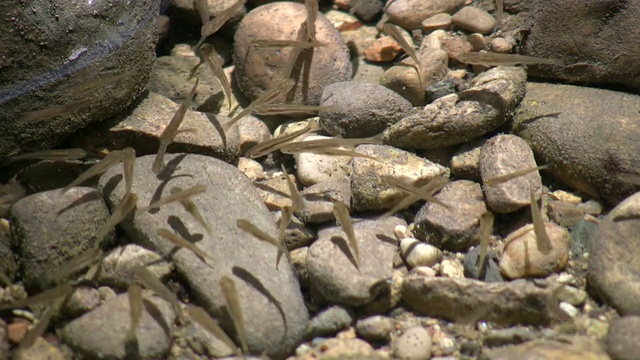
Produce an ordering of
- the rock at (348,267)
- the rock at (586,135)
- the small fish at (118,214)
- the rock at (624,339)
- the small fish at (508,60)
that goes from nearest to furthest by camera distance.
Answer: the rock at (624,339)
the rock at (348,267)
the small fish at (118,214)
the rock at (586,135)
the small fish at (508,60)

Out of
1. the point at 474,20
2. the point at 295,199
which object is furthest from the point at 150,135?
the point at 474,20

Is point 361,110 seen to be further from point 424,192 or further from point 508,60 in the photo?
point 508,60

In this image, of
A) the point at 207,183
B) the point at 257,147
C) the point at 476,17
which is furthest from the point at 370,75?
the point at 207,183

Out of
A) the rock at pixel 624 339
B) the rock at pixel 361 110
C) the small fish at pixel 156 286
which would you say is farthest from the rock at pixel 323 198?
the rock at pixel 624 339

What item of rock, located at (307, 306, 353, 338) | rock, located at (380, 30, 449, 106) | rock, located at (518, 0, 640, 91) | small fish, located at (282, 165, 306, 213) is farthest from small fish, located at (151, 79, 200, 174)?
rock, located at (518, 0, 640, 91)

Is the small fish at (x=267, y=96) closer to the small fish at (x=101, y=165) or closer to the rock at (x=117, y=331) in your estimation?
the small fish at (x=101, y=165)

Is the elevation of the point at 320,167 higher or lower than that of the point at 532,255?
higher

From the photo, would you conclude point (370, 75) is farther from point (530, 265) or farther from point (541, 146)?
point (530, 265)
